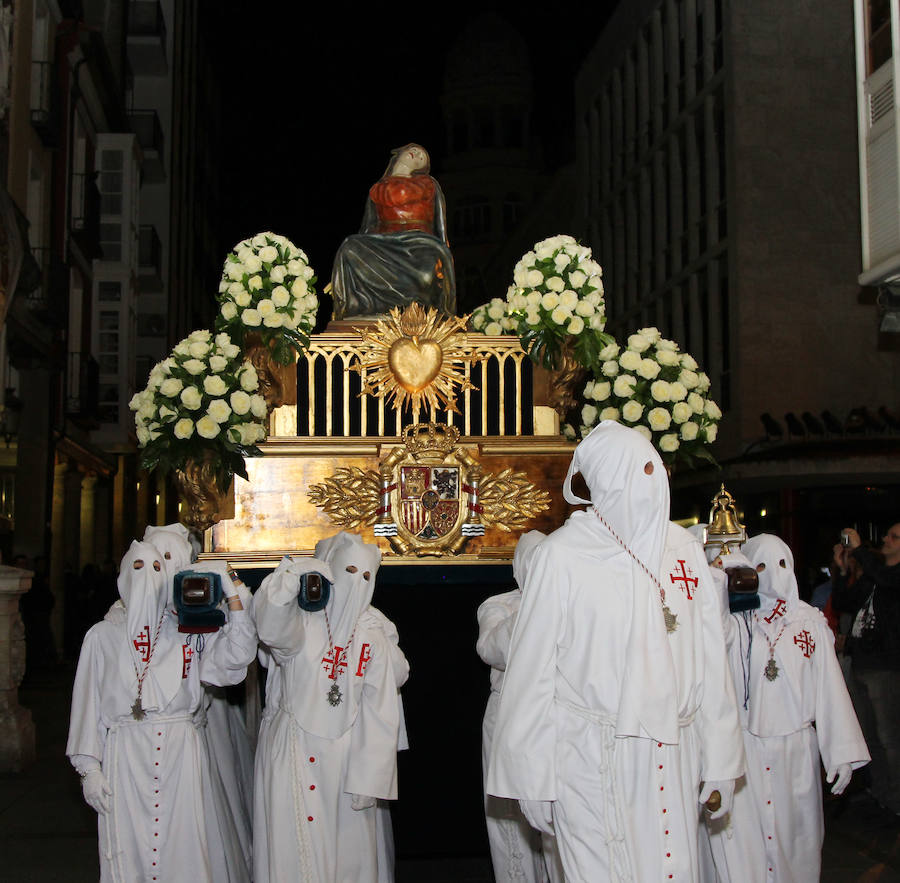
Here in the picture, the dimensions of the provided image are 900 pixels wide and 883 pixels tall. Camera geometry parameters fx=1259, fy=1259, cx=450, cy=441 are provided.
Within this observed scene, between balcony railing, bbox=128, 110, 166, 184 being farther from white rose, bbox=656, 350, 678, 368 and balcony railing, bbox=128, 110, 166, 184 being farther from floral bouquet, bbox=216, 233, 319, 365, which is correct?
white rose, bbox=656, 350, 678, 368

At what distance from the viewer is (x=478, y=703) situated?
8453 millimetres

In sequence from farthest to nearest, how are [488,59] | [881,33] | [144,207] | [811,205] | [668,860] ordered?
1. [488,59]
2. [144,207]
3. [811,205]
4. [881,33]
5. [668,860]

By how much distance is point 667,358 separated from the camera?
862cm

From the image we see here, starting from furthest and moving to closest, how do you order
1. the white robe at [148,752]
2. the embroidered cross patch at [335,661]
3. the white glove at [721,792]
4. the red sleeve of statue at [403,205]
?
1. the red sleeve of statue at [403,205]
2. the embroidered cross patch at [335,661]
3. the white robe at [148,752]
4. the white glove at [721,792]

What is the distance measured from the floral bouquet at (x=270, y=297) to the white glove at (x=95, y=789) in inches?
135

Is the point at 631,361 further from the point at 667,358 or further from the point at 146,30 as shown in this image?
the point at 146,30

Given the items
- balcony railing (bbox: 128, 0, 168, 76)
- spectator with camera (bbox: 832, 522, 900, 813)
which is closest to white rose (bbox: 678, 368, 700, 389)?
spectator with camera (bbox: 832, 522, 900, 813)

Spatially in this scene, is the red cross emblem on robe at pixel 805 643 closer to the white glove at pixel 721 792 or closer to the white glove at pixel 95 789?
→ the white glove at pixel 721 792

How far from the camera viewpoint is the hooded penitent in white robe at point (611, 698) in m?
4.48

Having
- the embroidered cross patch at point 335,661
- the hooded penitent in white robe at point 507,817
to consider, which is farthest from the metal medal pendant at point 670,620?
the embroidered cross patch at point 335,661

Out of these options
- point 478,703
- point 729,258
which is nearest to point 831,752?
point 478,703

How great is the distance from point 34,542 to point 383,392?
484 inches

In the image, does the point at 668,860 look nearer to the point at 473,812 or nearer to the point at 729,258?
the point at 473,812

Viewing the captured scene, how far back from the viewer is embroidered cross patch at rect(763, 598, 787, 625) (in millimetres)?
7125
